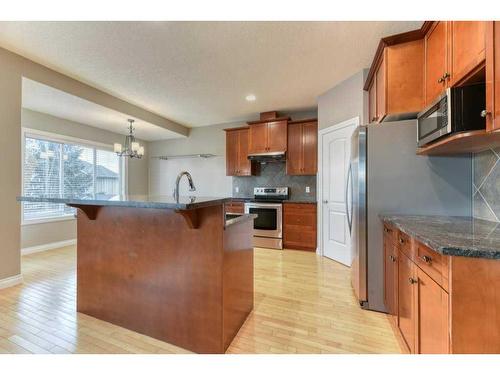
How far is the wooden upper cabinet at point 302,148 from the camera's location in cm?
427

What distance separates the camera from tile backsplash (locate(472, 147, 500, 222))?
1.62 m

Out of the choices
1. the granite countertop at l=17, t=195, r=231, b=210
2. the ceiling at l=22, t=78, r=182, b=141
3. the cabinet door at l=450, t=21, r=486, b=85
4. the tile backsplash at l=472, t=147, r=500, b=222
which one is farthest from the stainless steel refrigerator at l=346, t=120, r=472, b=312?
the ceiling at l=22, t=78, r=182, b=141

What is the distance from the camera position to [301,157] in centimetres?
438

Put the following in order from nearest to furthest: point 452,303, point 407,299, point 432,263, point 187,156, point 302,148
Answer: point 452,303 → point 432,263 → point 407,299 → point 302,148 → point 187,156

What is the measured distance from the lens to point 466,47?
1.41 m

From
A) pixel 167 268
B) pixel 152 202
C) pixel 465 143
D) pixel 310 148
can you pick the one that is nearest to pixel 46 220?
pixel 167 268

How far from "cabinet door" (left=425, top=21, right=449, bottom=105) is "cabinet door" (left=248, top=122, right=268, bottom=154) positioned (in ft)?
9.51

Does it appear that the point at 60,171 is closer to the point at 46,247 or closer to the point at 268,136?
the point at 46,247

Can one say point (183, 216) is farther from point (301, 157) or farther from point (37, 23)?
point (301, 157)

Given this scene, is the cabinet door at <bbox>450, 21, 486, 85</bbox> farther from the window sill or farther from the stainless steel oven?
the window sill

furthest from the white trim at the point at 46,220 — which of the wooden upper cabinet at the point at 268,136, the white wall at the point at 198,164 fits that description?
the wooden upper cabinet at the point at 268,136

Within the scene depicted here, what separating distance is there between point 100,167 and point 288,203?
4.26m

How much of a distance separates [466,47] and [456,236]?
45.1 inches

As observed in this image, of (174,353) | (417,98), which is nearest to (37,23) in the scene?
(174,353)
